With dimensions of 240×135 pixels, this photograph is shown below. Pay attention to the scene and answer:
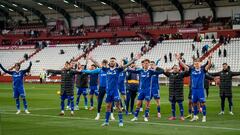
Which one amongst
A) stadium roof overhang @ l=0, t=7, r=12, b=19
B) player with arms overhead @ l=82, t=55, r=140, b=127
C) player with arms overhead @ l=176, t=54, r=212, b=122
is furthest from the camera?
stadium roof overhang @ l=0, t=7, r=12, b=19

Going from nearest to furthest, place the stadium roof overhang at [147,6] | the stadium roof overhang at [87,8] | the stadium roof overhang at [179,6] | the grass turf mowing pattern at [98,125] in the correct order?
1. the grass turf mowing pattern at [98,125]
2. the stadium roof overhang at [179,6]
3. the stadium roof overhang at [147,6]
4. the stadium roof overhang at [87,8]

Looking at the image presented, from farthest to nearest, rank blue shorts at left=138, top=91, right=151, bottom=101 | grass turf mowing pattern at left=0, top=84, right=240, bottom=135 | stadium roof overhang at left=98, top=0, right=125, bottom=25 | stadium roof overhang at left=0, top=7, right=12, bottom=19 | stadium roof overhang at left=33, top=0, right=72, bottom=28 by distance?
stadium roof overhang at left=0, top=7, right=12, bottom=19 → stadium roof overhang at left=33, top=0, right=72, bottom=28 → stadium roof overhang at left=98, top=0, right=125, bottom=25 → blue shorts at left=138, top=91, right=151, bottom=101 → grass turf mowing pattern at left=0, top=84, right=240, bottom=135

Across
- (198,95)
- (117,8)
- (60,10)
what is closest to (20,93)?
(198,95)

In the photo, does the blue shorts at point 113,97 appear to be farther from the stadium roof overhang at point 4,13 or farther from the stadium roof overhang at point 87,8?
the stadium roof overhang at point 4,13

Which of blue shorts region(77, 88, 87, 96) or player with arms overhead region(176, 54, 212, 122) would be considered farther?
blue shorts region(77, 88, 87, 96)

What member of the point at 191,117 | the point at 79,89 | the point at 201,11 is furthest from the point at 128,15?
the point at 191,117

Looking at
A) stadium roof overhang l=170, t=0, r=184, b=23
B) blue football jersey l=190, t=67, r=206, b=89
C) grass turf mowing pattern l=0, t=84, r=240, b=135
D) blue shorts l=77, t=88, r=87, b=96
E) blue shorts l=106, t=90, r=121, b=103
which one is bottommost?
grass turf mowing pattern l=0, t=84, r=240, b=135

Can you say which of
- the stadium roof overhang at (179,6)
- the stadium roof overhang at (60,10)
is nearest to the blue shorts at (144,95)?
the stadium roof overhang at (179,6)

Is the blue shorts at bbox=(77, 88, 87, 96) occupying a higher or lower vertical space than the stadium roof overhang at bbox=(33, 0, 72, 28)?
lower

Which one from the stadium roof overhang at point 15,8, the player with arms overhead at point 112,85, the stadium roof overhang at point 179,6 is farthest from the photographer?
the stadium roof overhang at point 15,8

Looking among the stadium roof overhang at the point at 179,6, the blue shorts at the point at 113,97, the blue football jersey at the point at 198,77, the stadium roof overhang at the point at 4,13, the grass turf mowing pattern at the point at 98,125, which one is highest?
the stadium roof overhang at the point at 4,13

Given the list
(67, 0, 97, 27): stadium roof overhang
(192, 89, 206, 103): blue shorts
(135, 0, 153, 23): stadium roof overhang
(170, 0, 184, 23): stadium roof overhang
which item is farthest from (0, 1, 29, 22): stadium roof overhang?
(192, 89, 206, 103): blue shorts

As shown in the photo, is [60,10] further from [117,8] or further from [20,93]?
[20,93]

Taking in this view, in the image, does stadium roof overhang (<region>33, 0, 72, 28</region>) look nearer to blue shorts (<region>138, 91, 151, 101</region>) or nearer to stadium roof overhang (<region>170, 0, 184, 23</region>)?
stadium roof overhang (<region>170, 0, 184, 23</region>)
